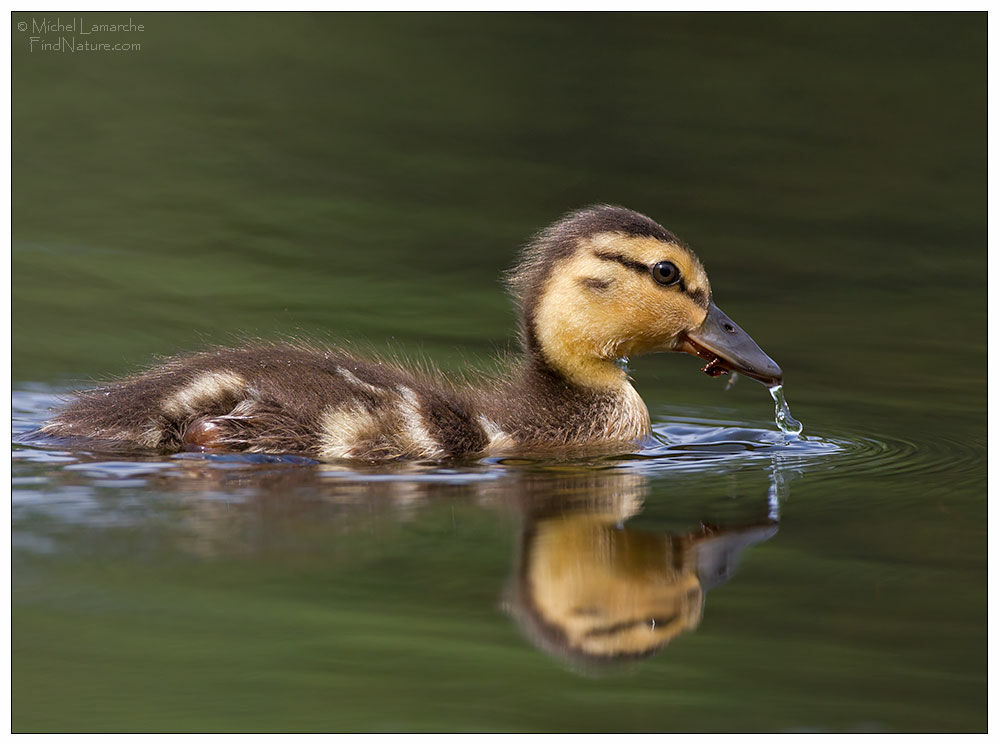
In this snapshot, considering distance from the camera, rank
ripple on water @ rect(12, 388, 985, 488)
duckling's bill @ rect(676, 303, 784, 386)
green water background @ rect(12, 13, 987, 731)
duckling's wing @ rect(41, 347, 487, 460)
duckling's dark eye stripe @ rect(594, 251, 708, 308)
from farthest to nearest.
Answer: duckling's bill @ rect(676, 303, 784, 386) < duckling's dark eye stripe @ rect(594, 251, 708, 308) < duckling's wing @ rect(41, 347, 487, 460) < ripple on water @ rect(12, 388, 985, 488) < green water background @ rect(12, 13, 987, 731)

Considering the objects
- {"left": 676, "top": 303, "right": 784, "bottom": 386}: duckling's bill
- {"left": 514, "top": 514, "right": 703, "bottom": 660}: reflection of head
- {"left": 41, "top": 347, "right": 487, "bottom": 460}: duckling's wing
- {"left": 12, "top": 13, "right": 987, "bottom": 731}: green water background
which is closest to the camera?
{"left": 12, "top": 13, "right": 987, "bottom": 731}: green water background

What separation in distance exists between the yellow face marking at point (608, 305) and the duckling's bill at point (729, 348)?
0.16 feet

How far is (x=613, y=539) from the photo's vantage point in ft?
14.2

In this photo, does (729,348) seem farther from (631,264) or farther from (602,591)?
(602,591)

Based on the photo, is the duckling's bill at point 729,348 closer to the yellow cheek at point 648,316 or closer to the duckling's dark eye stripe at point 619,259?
the yellow cheek at point 648,316

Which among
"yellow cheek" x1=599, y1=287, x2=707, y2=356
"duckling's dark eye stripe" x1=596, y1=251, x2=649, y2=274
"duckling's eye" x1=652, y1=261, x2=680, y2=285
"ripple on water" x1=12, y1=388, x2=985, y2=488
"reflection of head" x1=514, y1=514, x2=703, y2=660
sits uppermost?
"duckling's dark eye stripe" x1=596, y1=251, x2=649, y2=274

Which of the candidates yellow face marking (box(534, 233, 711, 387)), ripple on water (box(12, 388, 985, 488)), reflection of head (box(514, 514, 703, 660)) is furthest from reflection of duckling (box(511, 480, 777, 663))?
yellow face marking (box(534, 233, 711, 387))

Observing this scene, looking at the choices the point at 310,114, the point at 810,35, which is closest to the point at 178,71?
the point at 310,114

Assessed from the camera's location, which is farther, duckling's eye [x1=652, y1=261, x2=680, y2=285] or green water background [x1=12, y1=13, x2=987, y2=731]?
duckling's eye [x1=652, y1=261, x2=680, y2=285]

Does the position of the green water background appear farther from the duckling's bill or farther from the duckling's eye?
the duckling's eye

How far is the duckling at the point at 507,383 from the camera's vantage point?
16.7 feet

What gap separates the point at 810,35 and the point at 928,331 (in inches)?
154

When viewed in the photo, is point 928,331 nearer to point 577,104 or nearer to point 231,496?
point 577,104

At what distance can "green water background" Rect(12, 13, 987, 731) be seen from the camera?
344cm
